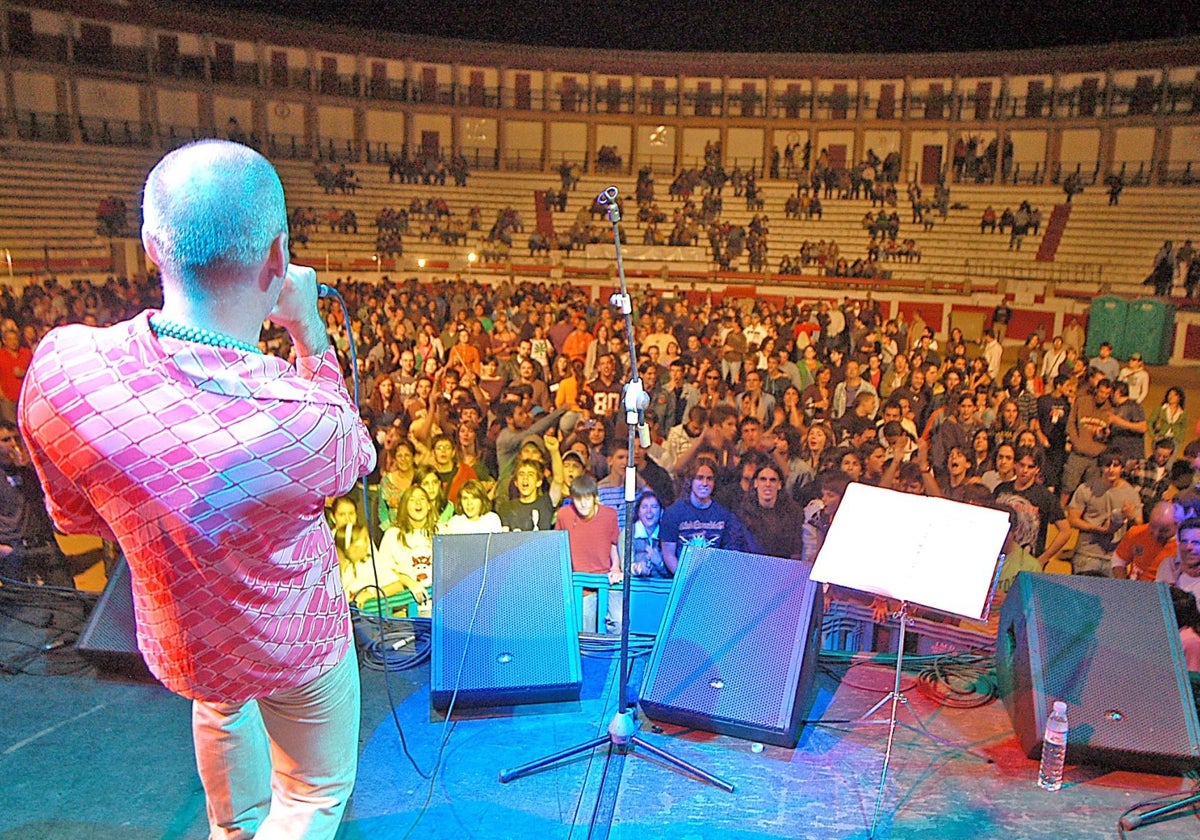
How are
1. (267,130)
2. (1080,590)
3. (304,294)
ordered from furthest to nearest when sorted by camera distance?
(267,130), (1080,590), (304,294)

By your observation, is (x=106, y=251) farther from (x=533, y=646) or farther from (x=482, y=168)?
(x=533, y=646)

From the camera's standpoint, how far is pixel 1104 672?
2.15m

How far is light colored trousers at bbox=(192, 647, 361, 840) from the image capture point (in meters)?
1.18

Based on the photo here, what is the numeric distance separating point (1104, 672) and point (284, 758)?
6.53ft

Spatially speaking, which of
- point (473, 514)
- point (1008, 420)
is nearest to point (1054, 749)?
point (473, 514)

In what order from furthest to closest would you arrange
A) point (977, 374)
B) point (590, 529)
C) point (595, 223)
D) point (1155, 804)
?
point (595, 223), point (977, 374), point (590, 529), point (1155, 804)

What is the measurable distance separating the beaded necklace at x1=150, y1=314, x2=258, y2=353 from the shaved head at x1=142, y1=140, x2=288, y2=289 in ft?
0.16

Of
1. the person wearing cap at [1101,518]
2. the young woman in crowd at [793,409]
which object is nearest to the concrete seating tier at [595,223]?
the young woman in crowd at [793,409]

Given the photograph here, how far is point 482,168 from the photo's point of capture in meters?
7.85

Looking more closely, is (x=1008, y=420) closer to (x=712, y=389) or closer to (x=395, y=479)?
(x=712, y=389)

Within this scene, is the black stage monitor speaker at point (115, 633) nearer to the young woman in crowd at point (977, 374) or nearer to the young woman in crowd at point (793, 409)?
the young woman in crowd at point (793, 409)

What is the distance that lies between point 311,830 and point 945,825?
4.79 feet

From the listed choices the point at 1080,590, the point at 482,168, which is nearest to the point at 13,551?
the point at 1080,590

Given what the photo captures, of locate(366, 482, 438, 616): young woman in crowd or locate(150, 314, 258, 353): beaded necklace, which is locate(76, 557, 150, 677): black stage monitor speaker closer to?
locate(366, 482, 438, 616): young woman in crowd
